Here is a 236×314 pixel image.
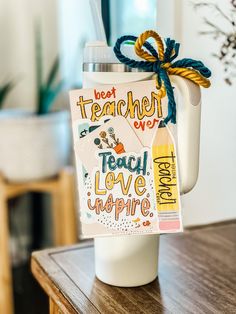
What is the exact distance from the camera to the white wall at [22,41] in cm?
171

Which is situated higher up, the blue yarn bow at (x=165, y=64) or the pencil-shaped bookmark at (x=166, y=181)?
the blue yarn bow at (x=165, y=64)

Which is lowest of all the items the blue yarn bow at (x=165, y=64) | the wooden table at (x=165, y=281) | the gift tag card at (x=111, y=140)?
the wooden table at (x=165, y=281)

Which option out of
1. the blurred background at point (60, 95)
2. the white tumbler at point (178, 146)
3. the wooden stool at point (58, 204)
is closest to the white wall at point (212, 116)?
the blurred background at point (60, 95)

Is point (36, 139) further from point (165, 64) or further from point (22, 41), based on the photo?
point (165, 64)

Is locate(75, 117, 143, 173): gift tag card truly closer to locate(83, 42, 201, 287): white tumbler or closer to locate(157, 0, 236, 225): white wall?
locate(83, 42, 201, 287): white tumbler

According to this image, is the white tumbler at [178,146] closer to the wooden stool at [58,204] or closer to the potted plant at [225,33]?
the potted plant at [225,33]

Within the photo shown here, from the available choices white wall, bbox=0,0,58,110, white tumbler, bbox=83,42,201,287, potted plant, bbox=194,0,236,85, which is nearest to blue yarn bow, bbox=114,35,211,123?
white tumbler, bbox=83,42,201,287

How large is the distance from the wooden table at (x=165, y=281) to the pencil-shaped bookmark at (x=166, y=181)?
0.10 m

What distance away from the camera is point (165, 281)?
2.23 feet

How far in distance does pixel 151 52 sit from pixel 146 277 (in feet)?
1.02

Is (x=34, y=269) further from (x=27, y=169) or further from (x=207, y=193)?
(x=27, y=169)

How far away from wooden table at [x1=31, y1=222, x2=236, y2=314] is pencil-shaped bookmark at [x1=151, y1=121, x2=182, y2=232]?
0.10m

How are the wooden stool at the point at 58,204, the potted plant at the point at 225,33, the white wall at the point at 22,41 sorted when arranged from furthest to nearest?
the white wall at the point at 22,41
the wooden stool at the point at 58,204
the potted plant at the point at 225,33

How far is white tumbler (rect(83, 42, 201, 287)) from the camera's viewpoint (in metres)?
0.61
